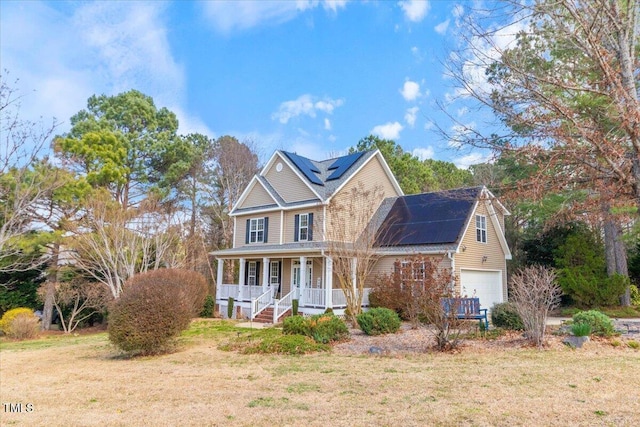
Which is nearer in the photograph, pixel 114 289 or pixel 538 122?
pixel 538 122

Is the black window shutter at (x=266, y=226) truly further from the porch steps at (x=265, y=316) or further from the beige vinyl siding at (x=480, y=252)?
the beige vinyl siding at (x=480, y=252)

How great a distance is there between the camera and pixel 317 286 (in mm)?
19703

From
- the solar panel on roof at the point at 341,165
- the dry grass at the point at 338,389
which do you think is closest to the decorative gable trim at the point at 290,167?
the solar panel on roof at the point at 341,165

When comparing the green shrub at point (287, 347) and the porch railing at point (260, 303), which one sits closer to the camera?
the green shrub at point (287, 347)

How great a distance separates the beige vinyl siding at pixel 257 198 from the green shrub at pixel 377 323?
37.8ft

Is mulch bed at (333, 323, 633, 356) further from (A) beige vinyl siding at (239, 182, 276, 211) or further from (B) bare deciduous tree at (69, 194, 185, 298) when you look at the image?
(A) beige vinyl siding at (239, 182, 276, 211)

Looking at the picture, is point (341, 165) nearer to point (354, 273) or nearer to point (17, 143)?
point (354, 273)

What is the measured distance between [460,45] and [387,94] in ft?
16.0

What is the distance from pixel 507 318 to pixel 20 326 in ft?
58.2

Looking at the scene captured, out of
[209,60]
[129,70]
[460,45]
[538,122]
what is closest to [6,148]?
[129,70]

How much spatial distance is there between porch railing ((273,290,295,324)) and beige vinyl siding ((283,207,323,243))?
3083mm

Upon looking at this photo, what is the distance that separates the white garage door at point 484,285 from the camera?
17.5 metres

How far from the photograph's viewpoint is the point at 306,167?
2167 cm

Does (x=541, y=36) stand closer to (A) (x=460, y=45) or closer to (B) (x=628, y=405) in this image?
(A) (x=460, y=45)
